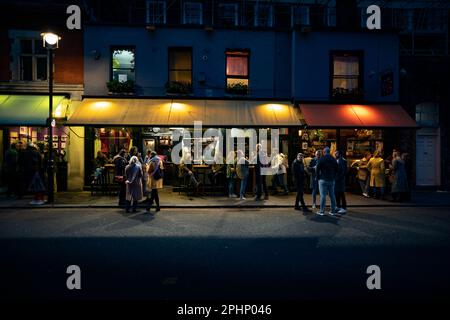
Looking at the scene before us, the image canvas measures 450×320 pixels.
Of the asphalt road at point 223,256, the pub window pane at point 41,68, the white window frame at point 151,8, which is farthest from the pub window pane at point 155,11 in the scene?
the asphalt road at point 223,256

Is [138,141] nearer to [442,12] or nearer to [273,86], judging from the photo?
[273,86]

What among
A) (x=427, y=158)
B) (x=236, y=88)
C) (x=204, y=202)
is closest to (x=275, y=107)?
(x=236, y=88)

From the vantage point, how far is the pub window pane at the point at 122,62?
15.7 meters

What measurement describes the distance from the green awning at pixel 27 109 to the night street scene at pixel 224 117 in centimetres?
9

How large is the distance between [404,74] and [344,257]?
13.1 m

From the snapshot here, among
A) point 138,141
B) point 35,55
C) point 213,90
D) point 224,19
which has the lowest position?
point 138,141

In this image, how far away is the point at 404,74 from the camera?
15.4 m

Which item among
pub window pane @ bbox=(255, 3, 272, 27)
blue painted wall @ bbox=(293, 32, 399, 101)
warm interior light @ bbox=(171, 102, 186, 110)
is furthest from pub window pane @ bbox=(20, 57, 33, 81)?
blue painted wall @ bbox=(293, 32, 399, 101)

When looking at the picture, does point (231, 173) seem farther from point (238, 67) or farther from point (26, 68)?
point (26, 68)

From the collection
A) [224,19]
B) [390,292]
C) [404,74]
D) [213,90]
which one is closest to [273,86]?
[213,90]

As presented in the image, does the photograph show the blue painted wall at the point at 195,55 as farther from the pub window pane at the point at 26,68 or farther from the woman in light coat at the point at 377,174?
the woman in light coat at the point at 377,174

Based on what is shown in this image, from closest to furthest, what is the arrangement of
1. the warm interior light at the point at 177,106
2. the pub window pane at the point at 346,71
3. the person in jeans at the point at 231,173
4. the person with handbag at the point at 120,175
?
1. the person with handbag at the point at 120,175
2. the person in jeans at the point at 231,173
3. the warm interior light at the point at 177,106
4. the pub window pane at the point at 346,71

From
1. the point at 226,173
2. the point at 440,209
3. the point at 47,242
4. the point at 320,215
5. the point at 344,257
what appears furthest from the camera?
the point at 226,173
